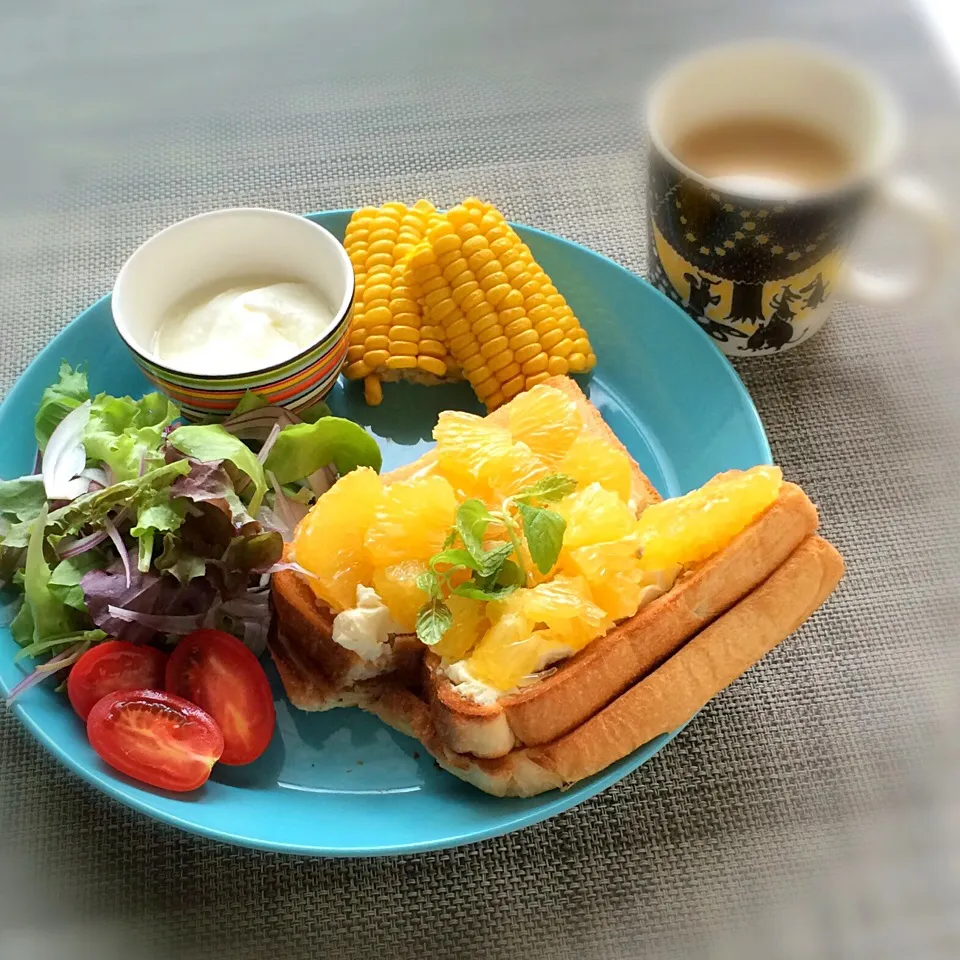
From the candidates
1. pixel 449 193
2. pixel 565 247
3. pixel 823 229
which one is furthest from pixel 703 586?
pixel 449 193

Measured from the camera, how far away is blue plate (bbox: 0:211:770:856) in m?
1.17

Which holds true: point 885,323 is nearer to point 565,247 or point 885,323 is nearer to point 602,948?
point 565,247

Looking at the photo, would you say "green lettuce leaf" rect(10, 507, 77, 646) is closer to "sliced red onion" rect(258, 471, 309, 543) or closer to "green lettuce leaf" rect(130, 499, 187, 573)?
"green lettuce leaf" rect(130, 499, 187, 573)

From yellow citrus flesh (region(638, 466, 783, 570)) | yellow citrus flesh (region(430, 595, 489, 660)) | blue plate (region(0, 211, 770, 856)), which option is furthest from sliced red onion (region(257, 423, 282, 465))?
yellow citrus flesh (region(638, 466, 783, 570))

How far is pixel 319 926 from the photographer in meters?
1.25

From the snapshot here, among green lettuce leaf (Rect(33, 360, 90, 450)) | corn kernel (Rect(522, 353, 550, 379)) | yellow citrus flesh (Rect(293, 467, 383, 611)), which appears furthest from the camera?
corn kernel (Rect(522, 353, 550, 379))

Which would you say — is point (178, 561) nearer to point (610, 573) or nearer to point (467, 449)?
point (467, 449)

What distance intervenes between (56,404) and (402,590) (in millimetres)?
710

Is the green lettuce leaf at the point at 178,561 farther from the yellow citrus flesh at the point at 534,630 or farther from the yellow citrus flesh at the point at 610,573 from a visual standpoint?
the yellow citrus flesh at the point at 610,573

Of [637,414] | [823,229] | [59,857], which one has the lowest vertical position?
[59,857]

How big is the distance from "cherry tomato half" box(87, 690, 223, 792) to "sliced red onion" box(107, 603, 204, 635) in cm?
11

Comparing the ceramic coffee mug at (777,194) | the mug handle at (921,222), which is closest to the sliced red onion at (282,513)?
the ceramic coffee mug at (777,194)

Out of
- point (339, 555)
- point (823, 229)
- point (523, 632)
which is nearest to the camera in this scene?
point (523, 632)

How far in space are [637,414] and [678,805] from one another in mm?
663
